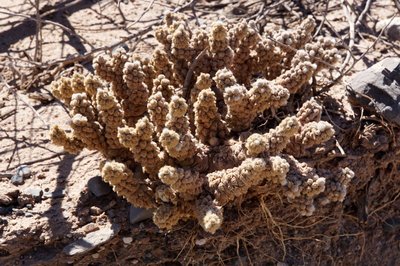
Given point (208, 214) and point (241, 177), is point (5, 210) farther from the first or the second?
point (241, 177)

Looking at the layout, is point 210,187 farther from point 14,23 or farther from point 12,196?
point 14,23

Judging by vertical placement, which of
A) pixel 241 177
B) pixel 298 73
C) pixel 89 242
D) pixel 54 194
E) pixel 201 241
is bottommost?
pixel 201 241

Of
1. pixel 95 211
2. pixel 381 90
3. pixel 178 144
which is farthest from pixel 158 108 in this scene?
pixel 381 90

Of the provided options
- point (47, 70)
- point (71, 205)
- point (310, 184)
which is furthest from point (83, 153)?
point (310, 184)

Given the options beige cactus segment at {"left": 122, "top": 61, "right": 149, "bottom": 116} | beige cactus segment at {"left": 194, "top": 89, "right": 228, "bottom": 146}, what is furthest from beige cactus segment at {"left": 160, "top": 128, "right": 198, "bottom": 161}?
beige cactus segment at {"left": 122, "top": 61, "right": 149, "bottom": 116}

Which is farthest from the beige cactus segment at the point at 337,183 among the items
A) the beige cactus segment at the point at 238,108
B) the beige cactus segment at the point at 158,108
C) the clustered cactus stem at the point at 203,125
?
the beige cactus segment at the point at 158,108

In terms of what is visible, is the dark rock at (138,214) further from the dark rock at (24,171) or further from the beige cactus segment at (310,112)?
the beige cactus segment at (310,112)
